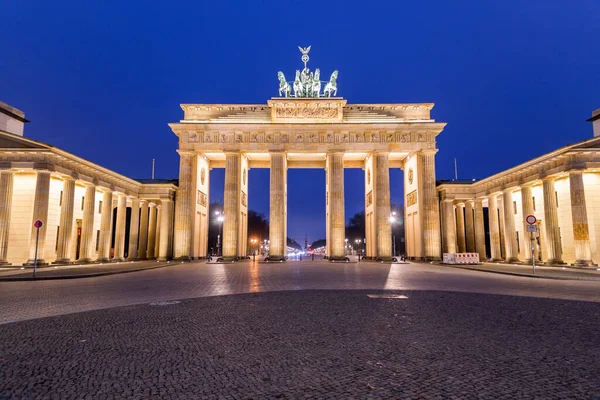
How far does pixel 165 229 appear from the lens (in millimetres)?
43875

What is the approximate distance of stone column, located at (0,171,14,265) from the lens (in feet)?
92.6

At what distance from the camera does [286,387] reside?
392cm

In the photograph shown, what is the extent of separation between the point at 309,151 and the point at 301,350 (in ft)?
127

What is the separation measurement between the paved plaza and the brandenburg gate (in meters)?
32.2

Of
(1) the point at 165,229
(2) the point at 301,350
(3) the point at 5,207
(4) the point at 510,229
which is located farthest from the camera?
(1) the point at 165,229

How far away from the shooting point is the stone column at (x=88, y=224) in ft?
116

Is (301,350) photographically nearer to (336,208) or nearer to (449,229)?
(336,208)

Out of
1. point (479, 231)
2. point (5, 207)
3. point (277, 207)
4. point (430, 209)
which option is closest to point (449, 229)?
point (479, 231)

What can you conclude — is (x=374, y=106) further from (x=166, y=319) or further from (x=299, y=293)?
(x=166, y=319)

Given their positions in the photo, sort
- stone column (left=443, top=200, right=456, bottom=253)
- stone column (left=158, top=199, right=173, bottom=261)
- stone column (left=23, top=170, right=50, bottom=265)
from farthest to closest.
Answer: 1. stone column (left=158, top=199, right=173, bottom=261)
2. stone column (left=443, top=200, right=456, bottom=253)
3. stone column (left=23, top=170, right=50, bottom=265)

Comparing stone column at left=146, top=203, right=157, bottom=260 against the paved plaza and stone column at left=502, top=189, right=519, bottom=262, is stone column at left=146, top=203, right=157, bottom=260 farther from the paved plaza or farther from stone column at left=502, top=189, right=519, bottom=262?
stone column at left=502, top=189, right=519, bottom=262

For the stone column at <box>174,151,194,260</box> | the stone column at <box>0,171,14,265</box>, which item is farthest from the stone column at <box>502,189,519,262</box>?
the stone column at <box>0,171,14,265</box>

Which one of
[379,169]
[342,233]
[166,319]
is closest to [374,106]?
[379,169]

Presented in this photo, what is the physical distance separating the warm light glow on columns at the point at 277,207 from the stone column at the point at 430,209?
16732 millimetres
